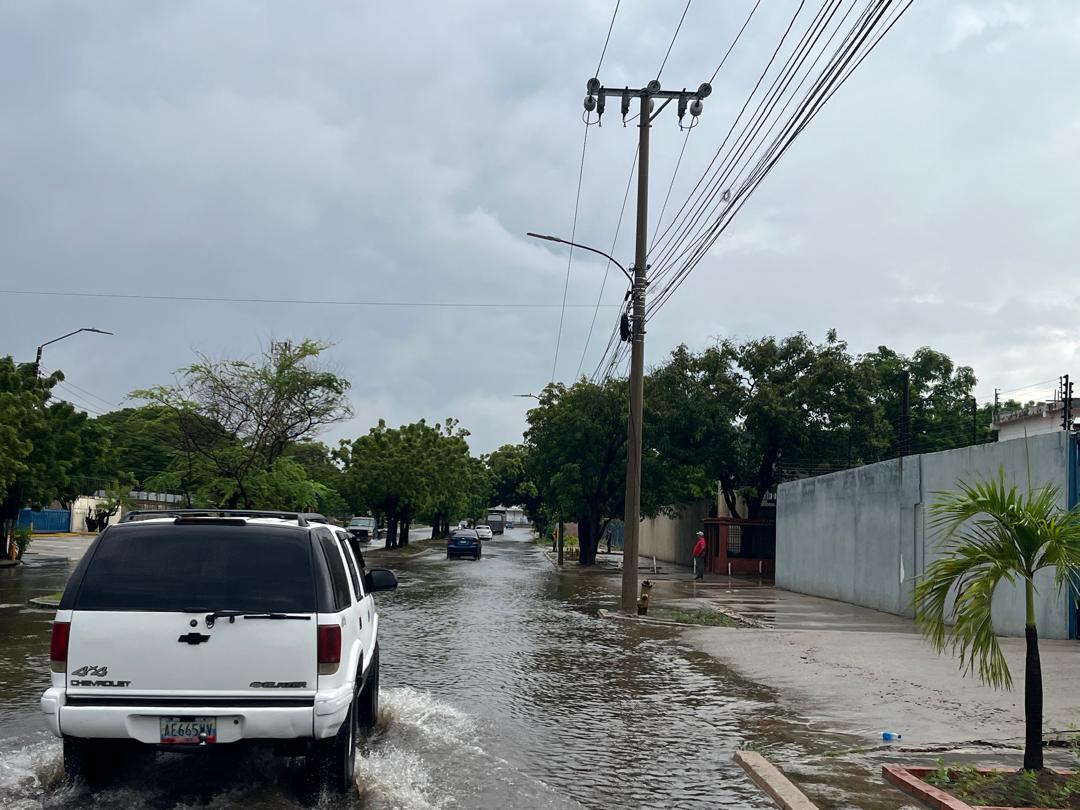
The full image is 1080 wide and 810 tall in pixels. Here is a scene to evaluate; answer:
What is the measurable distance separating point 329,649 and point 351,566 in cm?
193

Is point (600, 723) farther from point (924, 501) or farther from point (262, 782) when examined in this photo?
point (924, 501)

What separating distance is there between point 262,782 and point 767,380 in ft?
125

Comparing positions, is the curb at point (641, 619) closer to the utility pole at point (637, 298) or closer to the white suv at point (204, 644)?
the utility pole at point (637, 298)

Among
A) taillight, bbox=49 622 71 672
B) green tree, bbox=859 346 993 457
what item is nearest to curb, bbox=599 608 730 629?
taillight, bbox=49 622 71 672

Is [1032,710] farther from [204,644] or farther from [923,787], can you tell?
[204,644]

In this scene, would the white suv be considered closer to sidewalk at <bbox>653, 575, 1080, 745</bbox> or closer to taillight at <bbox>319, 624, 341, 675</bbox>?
taillight at <bbox>319, 624, 341, 675</bbox>

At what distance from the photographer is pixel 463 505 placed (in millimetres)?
89062

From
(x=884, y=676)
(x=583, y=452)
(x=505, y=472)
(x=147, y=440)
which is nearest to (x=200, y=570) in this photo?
(x=884, y=676)

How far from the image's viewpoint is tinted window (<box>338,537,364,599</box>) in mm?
8211

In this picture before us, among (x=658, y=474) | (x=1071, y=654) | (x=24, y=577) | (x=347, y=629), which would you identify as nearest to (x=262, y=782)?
(x=347, y=629)

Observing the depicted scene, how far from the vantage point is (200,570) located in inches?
266

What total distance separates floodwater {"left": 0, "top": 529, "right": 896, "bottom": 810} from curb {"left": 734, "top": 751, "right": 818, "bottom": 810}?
117mm

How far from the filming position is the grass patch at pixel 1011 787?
7.00 m

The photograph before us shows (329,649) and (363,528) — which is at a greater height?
(329,649)
